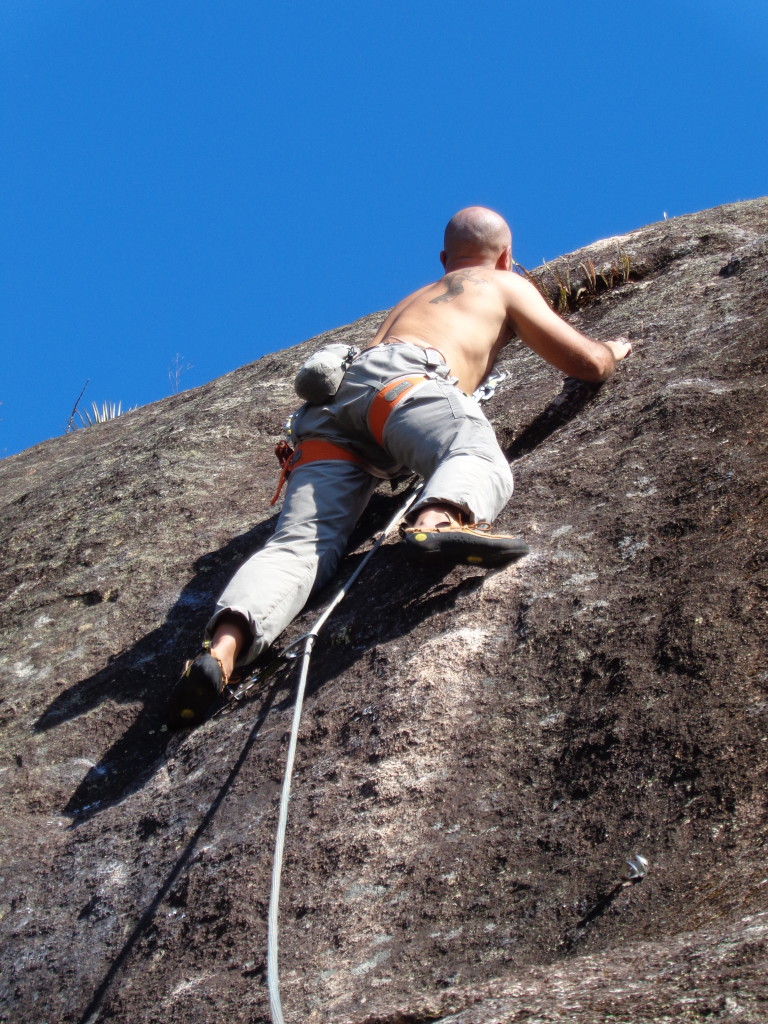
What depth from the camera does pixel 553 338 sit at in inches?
159

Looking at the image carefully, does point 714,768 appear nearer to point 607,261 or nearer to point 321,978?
point 321,978

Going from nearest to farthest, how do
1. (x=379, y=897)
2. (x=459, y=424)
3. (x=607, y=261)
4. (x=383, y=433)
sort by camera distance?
(x=379, y=897) → (x=459, y=424) → (x=383, y=433) → (x=607, y=261)

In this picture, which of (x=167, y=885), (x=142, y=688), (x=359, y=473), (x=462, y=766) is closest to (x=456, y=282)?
(x=359, y=473)

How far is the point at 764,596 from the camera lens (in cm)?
252

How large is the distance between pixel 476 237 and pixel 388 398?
47.2 inches

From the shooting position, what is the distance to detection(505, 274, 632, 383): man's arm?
4.05 metres

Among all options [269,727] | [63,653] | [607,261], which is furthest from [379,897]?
[607,261]

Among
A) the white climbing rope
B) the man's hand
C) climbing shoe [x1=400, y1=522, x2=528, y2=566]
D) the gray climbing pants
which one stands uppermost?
the man's hand

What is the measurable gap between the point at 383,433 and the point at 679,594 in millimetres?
1382

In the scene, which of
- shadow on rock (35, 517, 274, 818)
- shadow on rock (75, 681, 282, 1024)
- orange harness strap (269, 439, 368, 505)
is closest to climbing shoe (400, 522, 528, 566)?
shadow on rock (75, 681, 282, 1024)

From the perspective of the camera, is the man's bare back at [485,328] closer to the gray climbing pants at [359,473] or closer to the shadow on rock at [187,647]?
the gray climbing pants at [359,473]

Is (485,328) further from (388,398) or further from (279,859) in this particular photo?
(279,859)

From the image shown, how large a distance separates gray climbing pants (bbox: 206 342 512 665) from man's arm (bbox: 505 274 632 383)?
0.50m

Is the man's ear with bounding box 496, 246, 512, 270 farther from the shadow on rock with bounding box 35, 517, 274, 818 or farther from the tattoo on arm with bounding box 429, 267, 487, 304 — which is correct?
the shadow on rock with bounding box 35, 517, 274, 818
